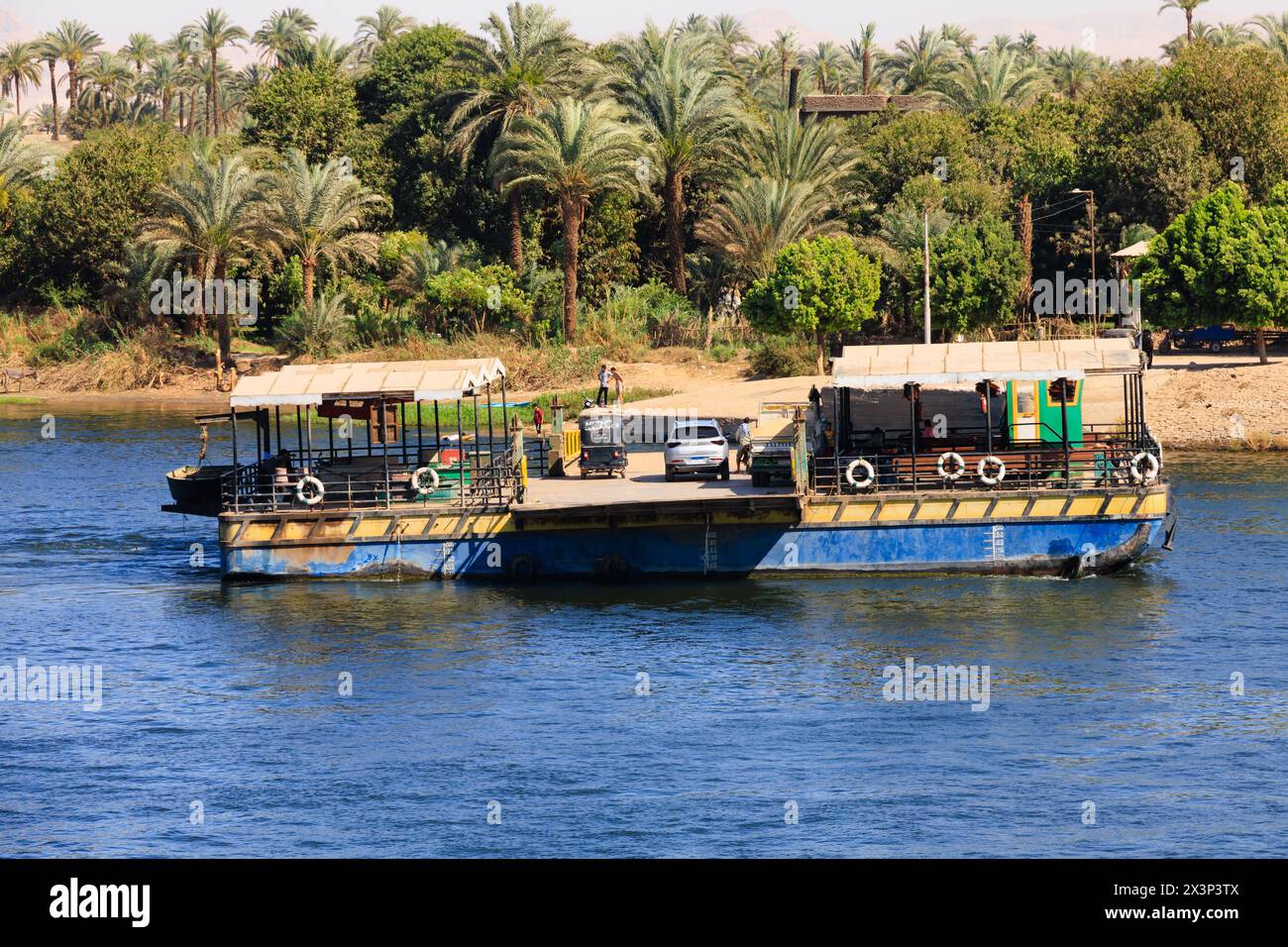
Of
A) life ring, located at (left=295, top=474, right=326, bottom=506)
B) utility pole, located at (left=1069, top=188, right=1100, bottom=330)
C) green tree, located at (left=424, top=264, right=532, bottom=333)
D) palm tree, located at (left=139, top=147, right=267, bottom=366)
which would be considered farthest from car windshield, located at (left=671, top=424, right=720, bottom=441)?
palm tree, located at (left=139, top=147, right=267, bottom=366)

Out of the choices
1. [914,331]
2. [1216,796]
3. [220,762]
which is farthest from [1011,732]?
[914,331]

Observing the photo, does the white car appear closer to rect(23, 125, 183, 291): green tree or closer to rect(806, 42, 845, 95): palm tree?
rect(23, 125, 183, 291): green tree

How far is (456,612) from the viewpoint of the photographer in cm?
3291

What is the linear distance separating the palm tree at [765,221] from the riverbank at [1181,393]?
621cm

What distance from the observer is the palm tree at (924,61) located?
115 meters

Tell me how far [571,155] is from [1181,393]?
29.8m

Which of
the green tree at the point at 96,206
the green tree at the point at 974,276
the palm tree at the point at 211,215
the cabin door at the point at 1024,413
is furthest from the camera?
the green tree at the point at 96,206

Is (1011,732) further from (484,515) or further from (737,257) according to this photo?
(737,257)

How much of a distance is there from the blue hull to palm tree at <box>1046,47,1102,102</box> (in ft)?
339

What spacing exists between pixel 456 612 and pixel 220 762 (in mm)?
9330

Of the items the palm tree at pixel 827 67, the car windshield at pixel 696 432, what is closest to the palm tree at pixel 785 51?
the palm tree at pixel 827 67

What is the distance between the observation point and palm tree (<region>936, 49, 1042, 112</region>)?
104 meters

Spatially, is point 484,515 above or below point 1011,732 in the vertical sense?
above

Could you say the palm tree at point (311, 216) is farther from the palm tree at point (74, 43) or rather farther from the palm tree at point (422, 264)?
the palm tree at point (74, 43)
